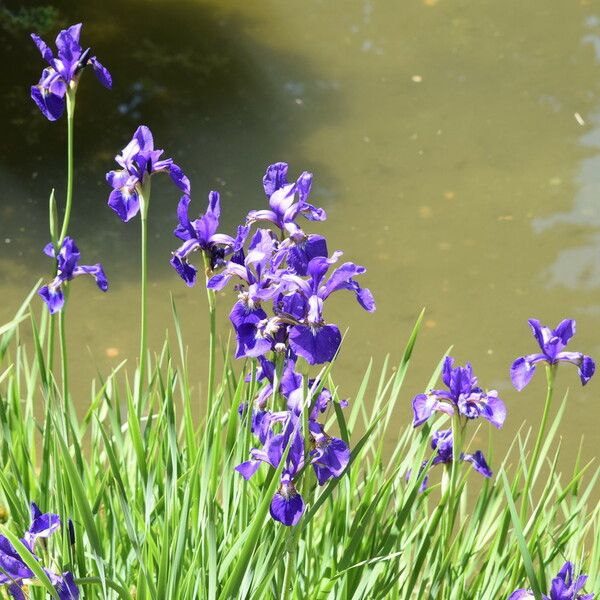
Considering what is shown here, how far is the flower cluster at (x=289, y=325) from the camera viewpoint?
157 centimetres

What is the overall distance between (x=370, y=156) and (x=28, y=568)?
4.47 m

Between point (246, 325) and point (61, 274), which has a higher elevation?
point (61, 274)

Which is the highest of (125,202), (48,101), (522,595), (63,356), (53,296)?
(48,101)

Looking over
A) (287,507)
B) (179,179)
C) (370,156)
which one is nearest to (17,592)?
(287,507)

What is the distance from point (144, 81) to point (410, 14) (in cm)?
196

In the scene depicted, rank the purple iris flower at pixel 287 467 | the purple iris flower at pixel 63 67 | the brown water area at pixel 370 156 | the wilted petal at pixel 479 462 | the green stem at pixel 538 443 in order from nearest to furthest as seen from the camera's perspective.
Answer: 1. the purple iris flower at pixel 287 467
2. the green stem at pixel 538 443
3. the purple iris flower at pixel 63 67
4. the wilted petal at pixel 479 462
5. the brown water area at pixel 370 156

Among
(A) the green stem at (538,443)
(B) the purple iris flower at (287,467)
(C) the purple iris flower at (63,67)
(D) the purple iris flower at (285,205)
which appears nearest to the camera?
(B) the purple iris flower at (287,467)

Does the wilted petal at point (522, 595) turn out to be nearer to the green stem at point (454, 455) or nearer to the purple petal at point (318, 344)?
the green stem at point (454, 455)

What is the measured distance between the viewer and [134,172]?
1934mm

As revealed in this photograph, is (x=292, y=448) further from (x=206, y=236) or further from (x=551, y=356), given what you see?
(x=551, y=356)

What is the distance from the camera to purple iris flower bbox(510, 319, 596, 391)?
1892 millimetres

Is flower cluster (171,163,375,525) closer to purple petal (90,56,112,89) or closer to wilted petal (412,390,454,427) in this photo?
wilted petal (412,390,454,427)

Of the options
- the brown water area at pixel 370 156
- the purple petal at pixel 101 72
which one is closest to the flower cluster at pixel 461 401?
the purple petal at pixel 101 72

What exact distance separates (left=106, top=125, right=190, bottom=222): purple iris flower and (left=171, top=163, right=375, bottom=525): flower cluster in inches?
9.9
